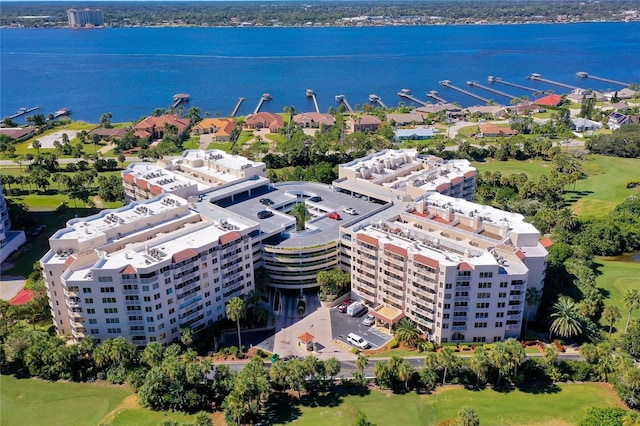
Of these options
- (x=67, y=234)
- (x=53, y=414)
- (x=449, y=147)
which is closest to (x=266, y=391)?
(x=53, y=414)

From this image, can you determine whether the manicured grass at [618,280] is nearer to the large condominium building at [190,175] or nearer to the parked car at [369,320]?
the parked car at [369,320]

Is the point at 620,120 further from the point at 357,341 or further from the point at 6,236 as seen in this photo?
the point at 6,236

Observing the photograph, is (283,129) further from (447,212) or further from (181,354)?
(181,354)

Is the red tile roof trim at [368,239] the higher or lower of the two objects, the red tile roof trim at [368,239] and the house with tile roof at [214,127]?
the higher

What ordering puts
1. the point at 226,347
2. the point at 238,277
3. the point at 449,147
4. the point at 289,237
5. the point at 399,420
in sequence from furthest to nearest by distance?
the point at 449,147, the point at 289,237, the point at 238,277, the point at 226,347, the point at 399,420

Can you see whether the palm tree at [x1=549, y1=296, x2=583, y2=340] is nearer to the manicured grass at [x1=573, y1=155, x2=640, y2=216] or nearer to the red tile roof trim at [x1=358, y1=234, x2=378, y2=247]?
the red tile roof trim at [x1=358, y1=234, x2=378, y2=247]

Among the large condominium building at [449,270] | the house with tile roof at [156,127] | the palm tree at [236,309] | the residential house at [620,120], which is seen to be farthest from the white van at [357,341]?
the residential house at [620,120]
